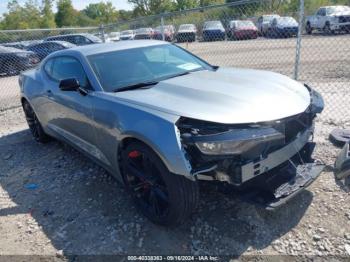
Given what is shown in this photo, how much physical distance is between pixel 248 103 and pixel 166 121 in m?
0.70

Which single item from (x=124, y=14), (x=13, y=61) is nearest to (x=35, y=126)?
(x=13, y=61)

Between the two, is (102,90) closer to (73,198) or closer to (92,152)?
(92,152)

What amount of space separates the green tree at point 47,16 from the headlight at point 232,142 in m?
56.5

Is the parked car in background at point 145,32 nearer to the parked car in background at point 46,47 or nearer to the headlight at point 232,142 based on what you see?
the parked car in background at point 46,47

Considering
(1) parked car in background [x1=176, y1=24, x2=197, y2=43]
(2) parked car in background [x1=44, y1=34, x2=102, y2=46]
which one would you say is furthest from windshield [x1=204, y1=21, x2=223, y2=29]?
(2) parked car in background [x1=44, y1=34, x2=102, y2=46]

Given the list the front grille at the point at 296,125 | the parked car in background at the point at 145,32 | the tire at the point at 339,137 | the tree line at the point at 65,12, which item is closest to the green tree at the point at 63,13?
the tree line at the point at 65,12

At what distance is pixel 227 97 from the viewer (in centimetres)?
285

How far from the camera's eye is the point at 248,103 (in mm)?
2738

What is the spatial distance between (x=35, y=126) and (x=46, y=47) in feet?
42.5

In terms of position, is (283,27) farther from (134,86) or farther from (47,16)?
(47,16)

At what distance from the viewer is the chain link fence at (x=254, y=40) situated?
21.3ft

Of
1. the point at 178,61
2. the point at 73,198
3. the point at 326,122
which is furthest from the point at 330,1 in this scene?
the point at 73,198

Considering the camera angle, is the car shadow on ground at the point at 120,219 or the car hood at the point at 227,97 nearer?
the car hood at the point at 227,97

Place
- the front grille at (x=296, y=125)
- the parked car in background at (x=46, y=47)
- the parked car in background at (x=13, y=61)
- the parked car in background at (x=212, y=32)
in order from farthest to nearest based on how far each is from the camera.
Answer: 1. the parked car in background at (x=46, y=47)
2. the parked car in background at (x=13, y=61)
3. the parked car in background at (x=212, y=32)
4. the front grille at (x=296, y=125)
